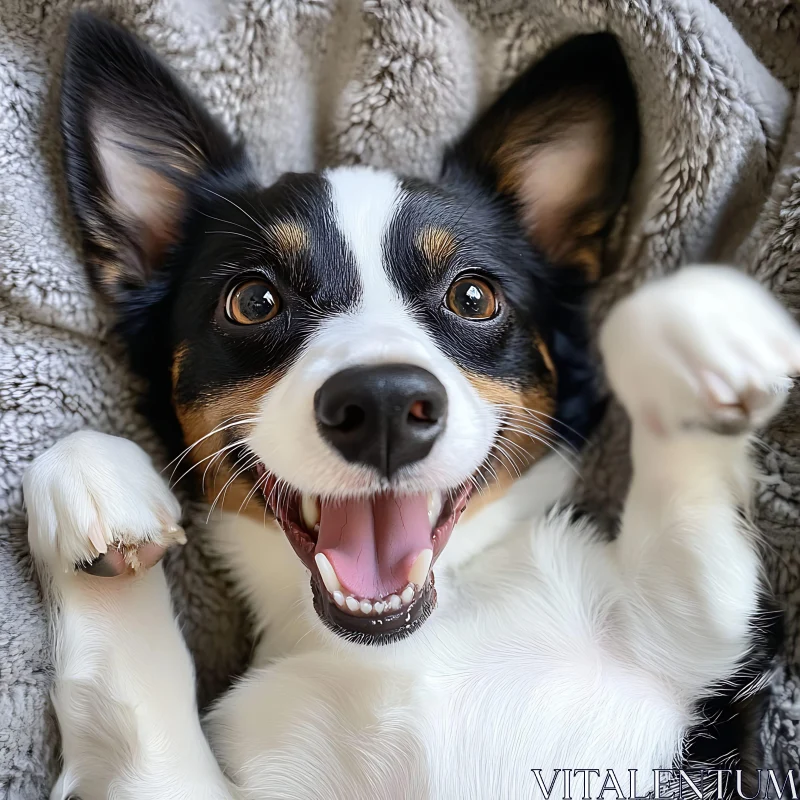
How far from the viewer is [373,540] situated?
1.21 meters

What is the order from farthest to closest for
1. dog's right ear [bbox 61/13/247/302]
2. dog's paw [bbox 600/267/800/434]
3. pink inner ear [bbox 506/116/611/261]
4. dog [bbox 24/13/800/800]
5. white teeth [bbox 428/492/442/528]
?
pink inner ear [bbox 506/116/611/261] < dog's right ear [bbox 61/13/247/302] < white teeth [bbox 428/492/442/528] < dog [bbox 24/13/800/800] < dog's paw [bbox 600/267/800/434]

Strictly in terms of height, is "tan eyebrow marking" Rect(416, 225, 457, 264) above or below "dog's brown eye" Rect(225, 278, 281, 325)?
above

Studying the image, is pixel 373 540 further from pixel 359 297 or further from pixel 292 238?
pixel 292 238

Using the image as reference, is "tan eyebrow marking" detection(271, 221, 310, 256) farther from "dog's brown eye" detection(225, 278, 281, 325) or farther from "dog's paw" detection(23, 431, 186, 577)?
"dog's paw" detection(23, 431, 186, 577)

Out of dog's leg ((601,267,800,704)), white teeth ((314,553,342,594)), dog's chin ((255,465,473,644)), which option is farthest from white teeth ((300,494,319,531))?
dog's leg ((601,267,800,704))

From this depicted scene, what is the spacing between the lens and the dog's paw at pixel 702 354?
103 cm

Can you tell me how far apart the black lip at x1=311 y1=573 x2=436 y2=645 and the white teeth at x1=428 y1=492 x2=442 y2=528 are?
0.11m

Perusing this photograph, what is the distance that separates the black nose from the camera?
105 cm

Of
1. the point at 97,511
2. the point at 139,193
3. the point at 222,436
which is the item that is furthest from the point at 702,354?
the point at 139,193

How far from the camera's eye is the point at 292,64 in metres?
1.62

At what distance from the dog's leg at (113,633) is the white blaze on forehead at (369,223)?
48 cm

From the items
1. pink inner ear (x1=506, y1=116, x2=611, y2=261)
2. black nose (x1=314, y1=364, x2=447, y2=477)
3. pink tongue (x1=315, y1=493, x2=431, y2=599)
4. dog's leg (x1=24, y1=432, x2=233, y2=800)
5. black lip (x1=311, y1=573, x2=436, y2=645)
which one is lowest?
dog's leg (x1=24, y1=432, x2=233, y2=800)

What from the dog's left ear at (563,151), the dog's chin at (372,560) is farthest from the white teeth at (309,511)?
the dog's left ear at (563,151)

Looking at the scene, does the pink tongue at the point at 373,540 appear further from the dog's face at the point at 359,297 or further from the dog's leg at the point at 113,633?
the dog's leg at the point at 113,633
